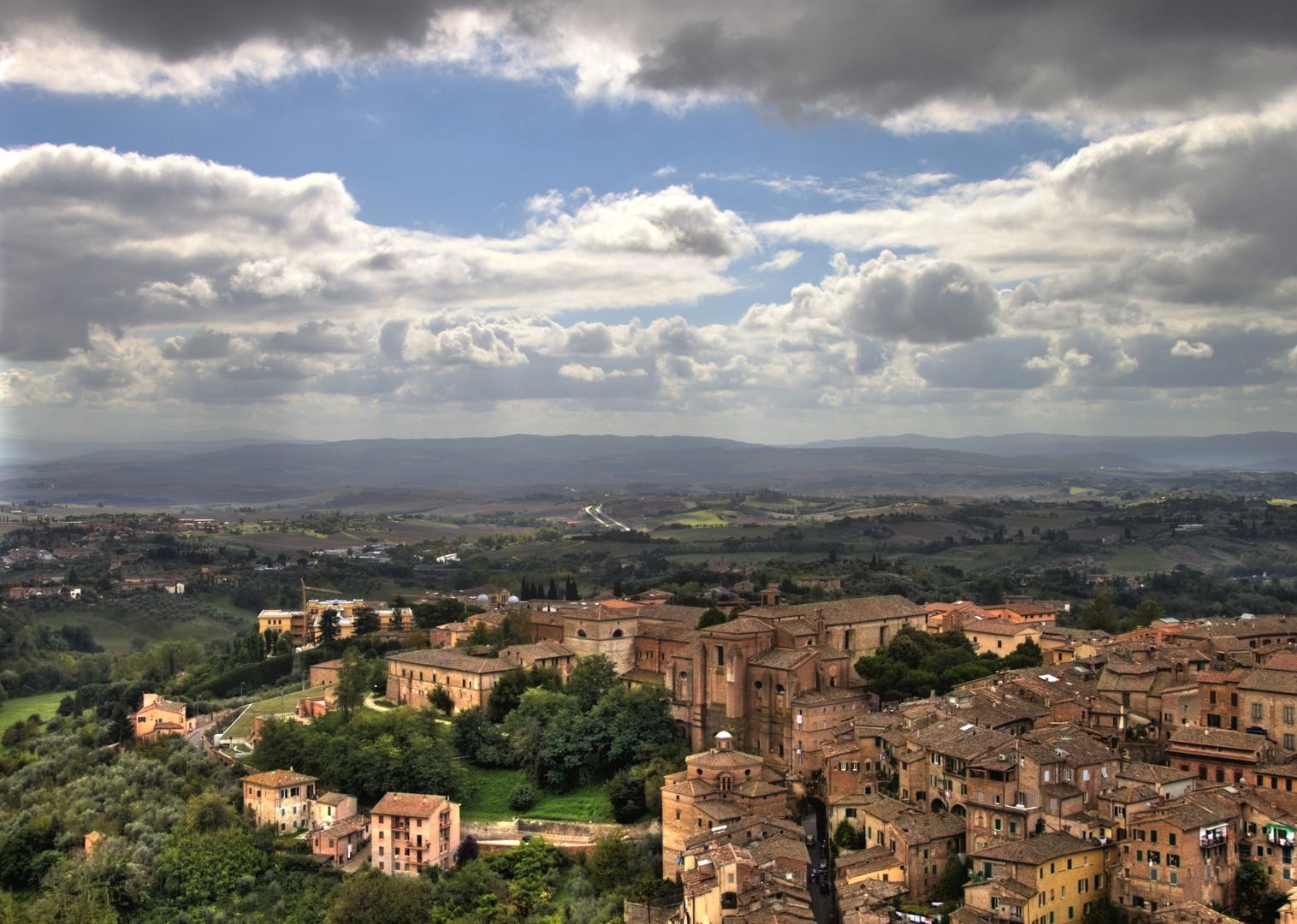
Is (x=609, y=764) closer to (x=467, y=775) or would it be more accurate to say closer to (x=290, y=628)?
(x=467, y=775)

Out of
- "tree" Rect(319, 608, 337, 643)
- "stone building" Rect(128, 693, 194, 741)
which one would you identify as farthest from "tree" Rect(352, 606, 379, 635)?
"stone building" Rect(128, 693, 194, 741)

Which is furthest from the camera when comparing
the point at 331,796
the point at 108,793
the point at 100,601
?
the point at 100,601

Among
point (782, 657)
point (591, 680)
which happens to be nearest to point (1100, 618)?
point (782, 657)

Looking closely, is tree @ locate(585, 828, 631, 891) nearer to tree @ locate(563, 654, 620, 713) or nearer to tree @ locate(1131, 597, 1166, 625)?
tree @ locate(563, 654, 620, 713)

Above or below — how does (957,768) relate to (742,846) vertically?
above

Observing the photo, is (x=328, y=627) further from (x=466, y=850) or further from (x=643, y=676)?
(x=466, y=850)

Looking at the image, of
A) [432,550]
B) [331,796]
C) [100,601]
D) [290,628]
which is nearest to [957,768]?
[331,796]

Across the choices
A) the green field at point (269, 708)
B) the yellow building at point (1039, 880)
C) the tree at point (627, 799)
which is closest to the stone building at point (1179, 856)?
the yellow building at point (1039, 880)
